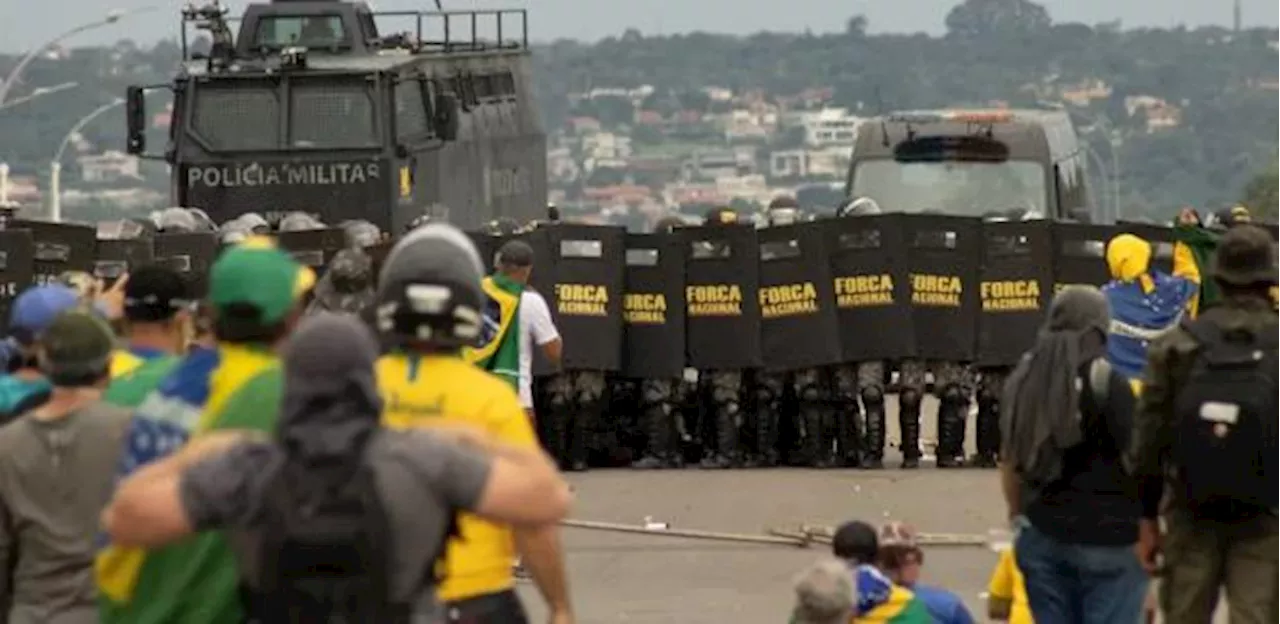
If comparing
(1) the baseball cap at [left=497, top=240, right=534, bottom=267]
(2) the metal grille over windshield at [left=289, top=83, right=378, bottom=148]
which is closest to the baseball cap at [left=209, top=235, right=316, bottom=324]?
(1) the baseball cap at [left=497, top=240, right=534, bottom=267]

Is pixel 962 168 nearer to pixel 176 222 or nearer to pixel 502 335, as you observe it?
pixel 176 222

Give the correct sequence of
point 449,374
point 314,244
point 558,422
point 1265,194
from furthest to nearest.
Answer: point 1265,194, point 558,422, point 314,244, point 449,374

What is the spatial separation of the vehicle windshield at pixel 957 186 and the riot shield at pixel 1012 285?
6.80 m

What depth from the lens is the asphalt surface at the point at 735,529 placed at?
17.6 meters

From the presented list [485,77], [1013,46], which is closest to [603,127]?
[1013,46]

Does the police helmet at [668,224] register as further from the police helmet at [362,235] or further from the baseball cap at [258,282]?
the baseball cap at [258,282]

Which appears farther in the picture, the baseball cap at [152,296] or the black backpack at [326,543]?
the baseball cap at [152,296]

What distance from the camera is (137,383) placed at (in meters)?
9.51

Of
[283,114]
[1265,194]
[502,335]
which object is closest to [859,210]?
[502,335]

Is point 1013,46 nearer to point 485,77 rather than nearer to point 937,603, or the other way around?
point 485,77

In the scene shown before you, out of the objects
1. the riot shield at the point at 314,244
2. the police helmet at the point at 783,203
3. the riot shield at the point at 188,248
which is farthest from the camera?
the police helmet at the point at 783,203

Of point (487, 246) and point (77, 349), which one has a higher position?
point (77, 349)

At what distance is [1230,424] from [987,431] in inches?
466

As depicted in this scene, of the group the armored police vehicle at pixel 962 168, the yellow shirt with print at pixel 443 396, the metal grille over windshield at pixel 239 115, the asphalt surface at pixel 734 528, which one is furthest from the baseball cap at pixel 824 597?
the metal grille over windshield at pixel 239 115
